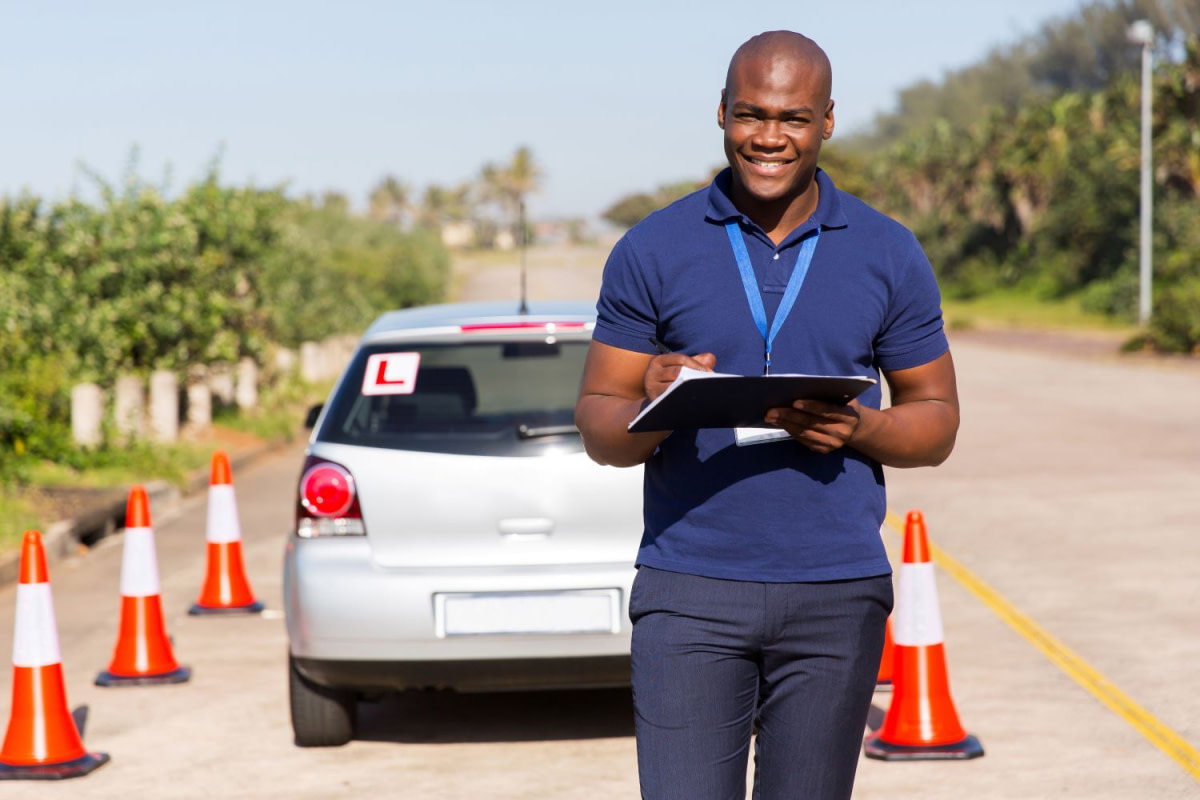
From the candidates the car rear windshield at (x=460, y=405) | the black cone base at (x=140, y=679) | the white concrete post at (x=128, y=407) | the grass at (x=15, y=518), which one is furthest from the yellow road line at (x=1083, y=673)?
the white concrete post at (x=128, y=407)

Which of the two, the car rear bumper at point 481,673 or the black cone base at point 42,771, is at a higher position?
the car rear bumper at point 481,673

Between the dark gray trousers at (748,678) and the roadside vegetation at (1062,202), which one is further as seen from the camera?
the roadside vegetation at (1062,202)

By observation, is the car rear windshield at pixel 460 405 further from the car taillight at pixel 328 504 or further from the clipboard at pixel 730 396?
the clipboard at pixel 730 396

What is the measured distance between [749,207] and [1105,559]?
7575mm

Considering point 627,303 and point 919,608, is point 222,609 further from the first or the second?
point 627,303

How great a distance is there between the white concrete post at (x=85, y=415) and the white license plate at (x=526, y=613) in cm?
945

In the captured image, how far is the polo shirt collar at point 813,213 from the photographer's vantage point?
9.41 feet

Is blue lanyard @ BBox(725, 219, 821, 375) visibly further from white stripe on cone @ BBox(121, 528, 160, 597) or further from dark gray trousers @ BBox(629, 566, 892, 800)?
white stripe on cone @ BBox(121, 528, 160, 597)

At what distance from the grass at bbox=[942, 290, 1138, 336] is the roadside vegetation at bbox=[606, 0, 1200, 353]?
0.13m

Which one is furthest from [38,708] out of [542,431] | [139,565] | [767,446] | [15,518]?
[15,518]

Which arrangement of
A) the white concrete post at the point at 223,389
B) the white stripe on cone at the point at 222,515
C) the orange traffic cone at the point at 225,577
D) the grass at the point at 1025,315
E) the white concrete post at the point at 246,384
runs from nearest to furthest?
the white stripe on cone at the point at 222,515 → the orange traffic cone at the point at 225,577 → the white concrete post at the point at 223,389 → the white concrete post at the point at 246,384 → the grass at the point at 1025,315

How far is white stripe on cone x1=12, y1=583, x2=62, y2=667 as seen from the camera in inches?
224

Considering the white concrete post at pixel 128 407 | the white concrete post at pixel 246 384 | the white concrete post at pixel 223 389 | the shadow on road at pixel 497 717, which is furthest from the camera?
the white concrete post at pixel 246 384

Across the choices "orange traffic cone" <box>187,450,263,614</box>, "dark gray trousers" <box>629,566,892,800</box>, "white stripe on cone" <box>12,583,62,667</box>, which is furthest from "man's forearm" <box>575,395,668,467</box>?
"orange traffic cone" <box>187,450,263,614</box>
